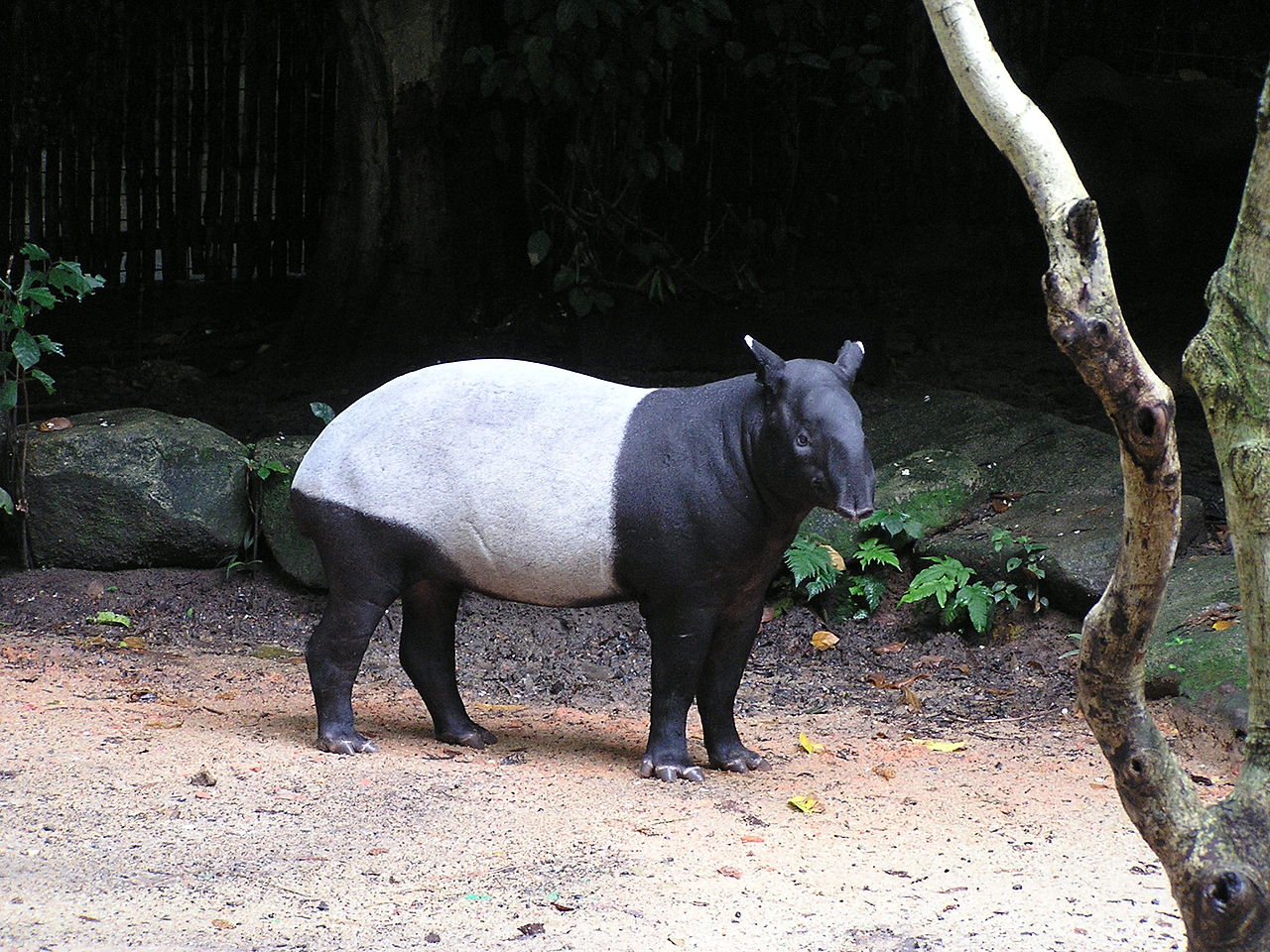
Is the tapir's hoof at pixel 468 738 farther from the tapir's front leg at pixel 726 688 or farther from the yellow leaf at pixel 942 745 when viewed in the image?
the yellow leaf at pixel 942 745

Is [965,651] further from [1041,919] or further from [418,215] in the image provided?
[418,215]

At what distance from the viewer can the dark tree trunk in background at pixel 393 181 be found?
883cm

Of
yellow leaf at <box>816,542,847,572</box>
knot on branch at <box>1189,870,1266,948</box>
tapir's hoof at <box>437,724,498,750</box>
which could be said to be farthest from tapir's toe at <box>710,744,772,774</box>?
knot on branch at <box>1189,870,1266,948</box>

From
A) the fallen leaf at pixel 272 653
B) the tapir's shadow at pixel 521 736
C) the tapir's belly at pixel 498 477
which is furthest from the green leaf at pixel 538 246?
the tapir's belly at pixel 498 477

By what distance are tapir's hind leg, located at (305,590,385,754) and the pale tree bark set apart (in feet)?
9.43

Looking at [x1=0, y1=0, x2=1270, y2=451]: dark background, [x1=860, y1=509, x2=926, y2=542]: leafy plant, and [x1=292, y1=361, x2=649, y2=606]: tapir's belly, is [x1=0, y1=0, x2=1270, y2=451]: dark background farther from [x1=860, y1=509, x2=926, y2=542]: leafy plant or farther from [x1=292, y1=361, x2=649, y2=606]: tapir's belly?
[x1=292, y1=361, x2=649, y2=606]: tapir's belly

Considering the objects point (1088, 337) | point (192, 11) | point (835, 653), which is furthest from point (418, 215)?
point (1088, 337)

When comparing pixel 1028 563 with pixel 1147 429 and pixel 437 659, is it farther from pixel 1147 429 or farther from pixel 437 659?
pixel 1147 429

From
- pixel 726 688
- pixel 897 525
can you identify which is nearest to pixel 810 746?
pixel 726 688

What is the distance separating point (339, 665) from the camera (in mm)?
5055

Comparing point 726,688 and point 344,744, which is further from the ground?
→ point 726,688

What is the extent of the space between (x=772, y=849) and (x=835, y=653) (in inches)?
95.5

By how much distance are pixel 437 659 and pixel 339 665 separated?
1.30 ft

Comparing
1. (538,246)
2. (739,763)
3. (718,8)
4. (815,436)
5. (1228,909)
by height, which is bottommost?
(739,763)
